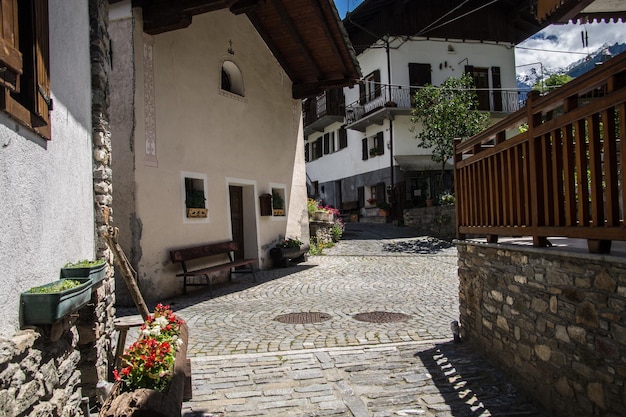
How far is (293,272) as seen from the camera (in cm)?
1198

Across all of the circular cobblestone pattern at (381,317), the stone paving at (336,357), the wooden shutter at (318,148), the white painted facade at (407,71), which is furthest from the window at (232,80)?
the wooden shutter at (318,148)

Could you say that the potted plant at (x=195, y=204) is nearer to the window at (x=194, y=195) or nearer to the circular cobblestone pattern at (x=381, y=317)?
the window at (x=194, y=195)

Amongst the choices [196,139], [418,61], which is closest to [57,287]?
[196,139]

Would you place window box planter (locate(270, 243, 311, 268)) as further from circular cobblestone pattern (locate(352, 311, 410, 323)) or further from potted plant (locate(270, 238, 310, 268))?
circular cobblestone pattern (locate(352, 311, 410, 323))

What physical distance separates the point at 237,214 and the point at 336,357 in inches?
292

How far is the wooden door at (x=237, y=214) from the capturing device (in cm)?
1208

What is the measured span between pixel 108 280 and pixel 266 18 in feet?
30.3

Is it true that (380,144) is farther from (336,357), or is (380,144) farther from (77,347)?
(77,347)

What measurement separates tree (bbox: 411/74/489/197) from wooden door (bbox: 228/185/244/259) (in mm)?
9177

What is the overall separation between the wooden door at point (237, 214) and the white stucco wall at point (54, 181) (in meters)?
7.47

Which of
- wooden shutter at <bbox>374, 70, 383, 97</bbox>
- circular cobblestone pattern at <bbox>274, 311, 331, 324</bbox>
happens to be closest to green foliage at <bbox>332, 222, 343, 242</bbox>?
wooden shutter at <bbox>374, 70, 383, 97</bbox>

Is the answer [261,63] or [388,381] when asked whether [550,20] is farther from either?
[261,63]

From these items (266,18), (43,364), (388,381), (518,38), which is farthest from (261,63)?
(518,38)

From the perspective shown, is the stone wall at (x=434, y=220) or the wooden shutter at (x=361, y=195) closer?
the stone wall at (x=434, y=220)
